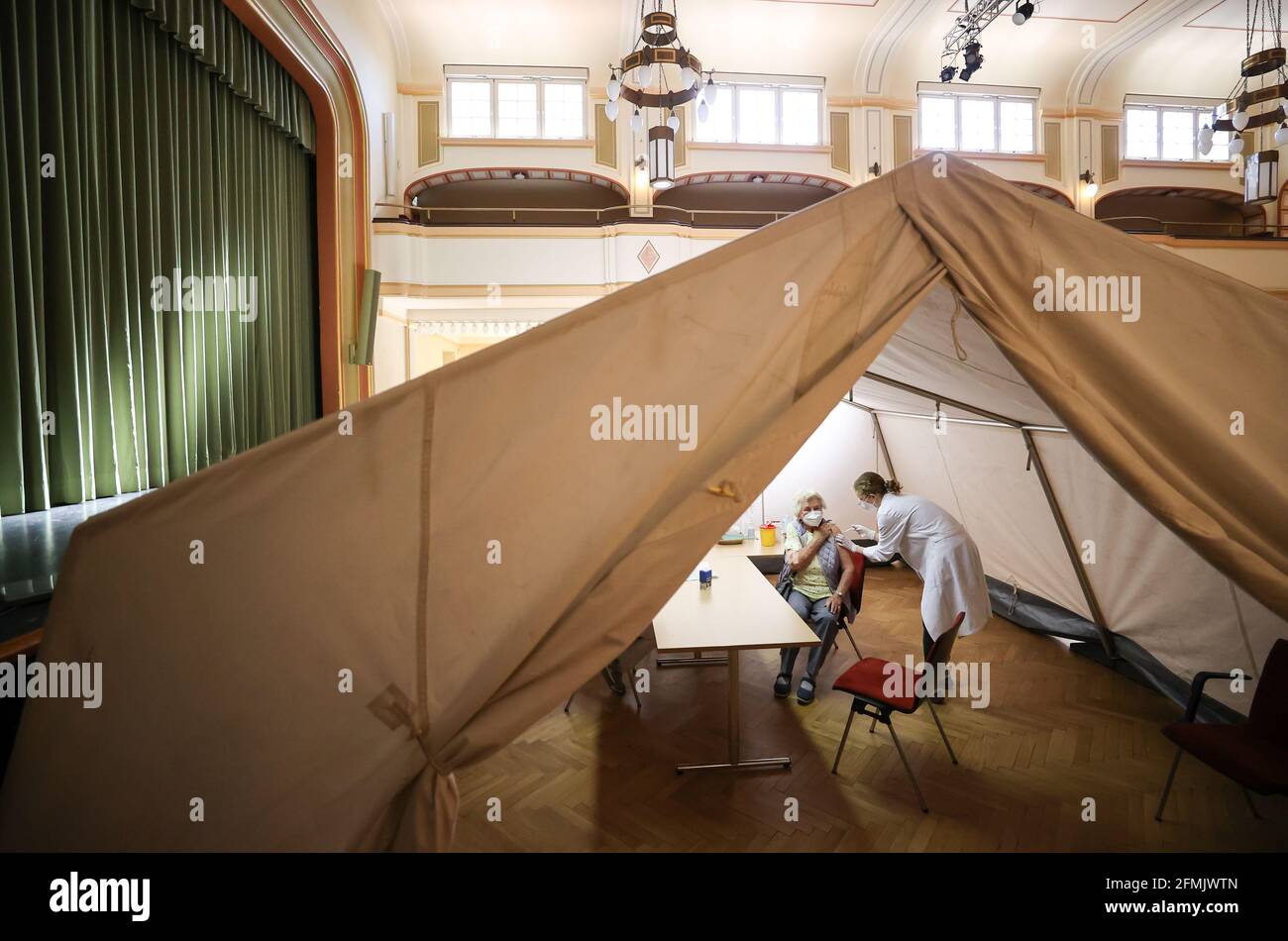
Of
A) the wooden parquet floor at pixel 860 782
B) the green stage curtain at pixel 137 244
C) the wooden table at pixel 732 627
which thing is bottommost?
the wooden parquet floor at pixel 860 782

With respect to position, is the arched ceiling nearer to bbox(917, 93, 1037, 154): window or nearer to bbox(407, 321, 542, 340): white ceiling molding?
bbox(917, 93, 1037, 154): window

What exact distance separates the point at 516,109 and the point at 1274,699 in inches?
388

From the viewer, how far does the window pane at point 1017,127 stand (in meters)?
9.72

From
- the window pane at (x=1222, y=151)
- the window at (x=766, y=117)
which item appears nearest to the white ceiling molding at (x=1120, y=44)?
the window pane at (x=1222, y=151)

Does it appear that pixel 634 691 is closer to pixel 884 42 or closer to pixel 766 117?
pixel 766 117

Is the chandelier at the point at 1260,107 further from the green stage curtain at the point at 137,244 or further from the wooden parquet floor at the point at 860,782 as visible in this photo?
the green stage curtain at the point at 137,244

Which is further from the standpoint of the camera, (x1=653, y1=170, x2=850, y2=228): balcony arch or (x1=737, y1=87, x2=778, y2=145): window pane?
(x1=653, y1=170, x2=850, y2=228): balcony arch

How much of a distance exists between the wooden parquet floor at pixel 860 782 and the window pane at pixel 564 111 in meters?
8.02

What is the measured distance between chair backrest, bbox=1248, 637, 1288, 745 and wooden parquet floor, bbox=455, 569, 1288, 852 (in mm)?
488

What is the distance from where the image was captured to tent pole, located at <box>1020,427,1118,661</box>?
416 centimetres

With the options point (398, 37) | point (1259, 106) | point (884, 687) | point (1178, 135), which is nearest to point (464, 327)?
point (398, 37)

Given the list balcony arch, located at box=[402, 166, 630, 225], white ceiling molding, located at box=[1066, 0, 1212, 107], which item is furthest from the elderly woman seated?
white ceiling molding, located at box=[1066, 0, 1212, 107]

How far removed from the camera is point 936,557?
3922 millimetres

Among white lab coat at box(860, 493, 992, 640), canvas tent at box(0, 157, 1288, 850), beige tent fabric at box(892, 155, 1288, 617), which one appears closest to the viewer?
canvas tent at box(0, 157, 1288, 850)
